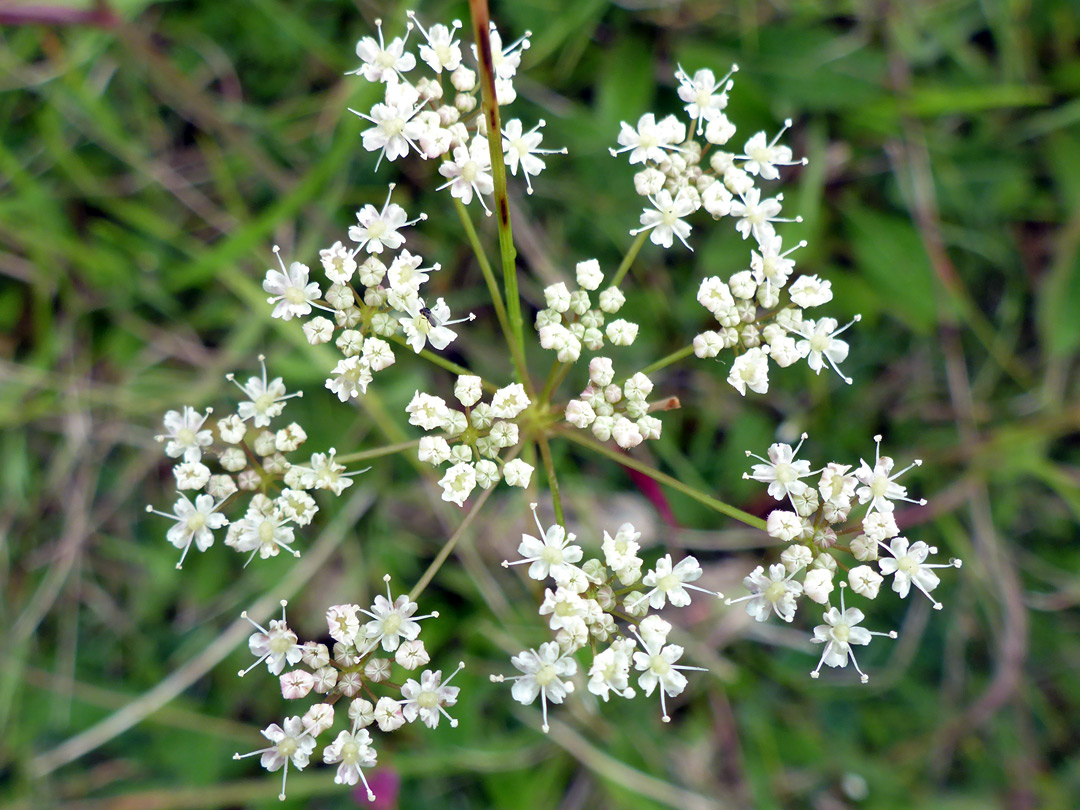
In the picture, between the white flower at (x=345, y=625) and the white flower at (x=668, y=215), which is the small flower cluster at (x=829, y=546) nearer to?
the white flower at (x=668, y=215)

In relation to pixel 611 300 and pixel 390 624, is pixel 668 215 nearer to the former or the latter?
pixel 611 300

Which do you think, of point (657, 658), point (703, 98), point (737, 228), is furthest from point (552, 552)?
point (703, 98)

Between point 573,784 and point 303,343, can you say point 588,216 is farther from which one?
point 573,784

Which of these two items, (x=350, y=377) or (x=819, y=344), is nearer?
(x=350, y=377)

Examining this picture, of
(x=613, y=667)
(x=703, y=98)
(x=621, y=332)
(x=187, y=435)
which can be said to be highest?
(x=703, y=98)

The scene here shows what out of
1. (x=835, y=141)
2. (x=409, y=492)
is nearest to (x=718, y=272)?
(x=835, y=141)

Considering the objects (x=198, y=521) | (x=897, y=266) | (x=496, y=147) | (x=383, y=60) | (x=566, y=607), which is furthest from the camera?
(x=897, y=266)

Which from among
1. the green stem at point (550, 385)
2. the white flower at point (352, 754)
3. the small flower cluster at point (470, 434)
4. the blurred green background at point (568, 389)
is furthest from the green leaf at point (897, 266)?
the white flower at point (352, 754)
